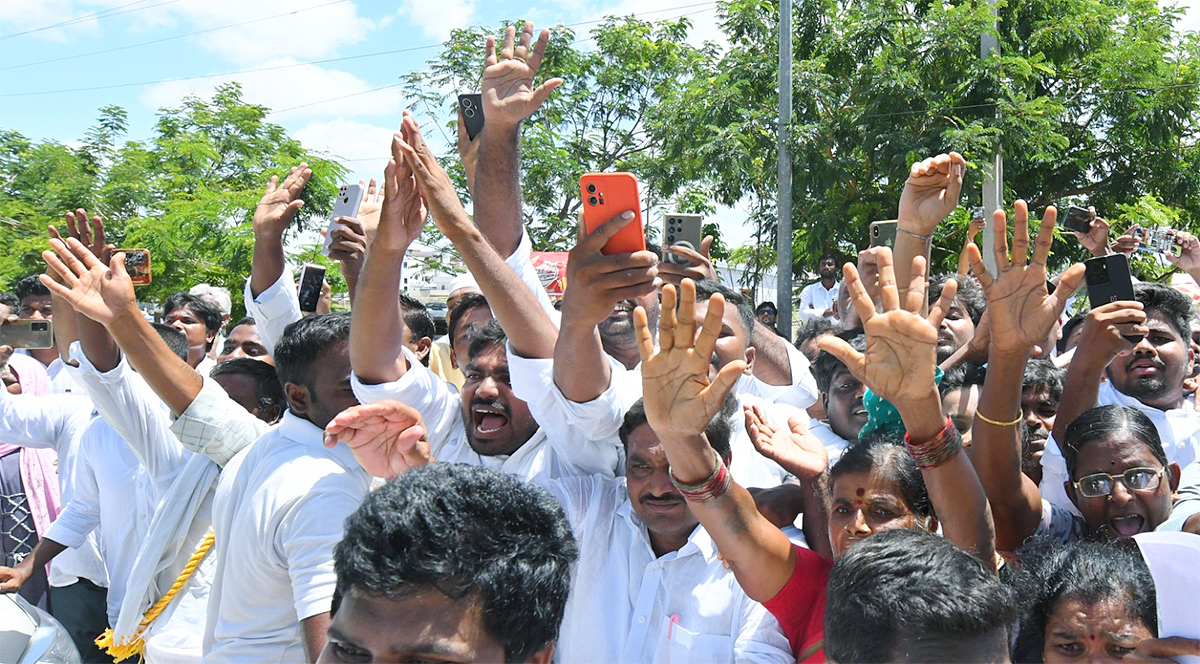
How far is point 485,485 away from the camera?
5.49ft

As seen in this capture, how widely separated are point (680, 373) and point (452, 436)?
1.20 meters

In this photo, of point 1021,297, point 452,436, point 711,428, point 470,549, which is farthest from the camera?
point 452,436

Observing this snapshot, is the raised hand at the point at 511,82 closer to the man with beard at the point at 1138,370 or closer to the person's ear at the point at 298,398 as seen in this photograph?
the person's ear at the point at 298,398

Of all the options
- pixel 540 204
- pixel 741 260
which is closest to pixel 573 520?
pixel 741 260

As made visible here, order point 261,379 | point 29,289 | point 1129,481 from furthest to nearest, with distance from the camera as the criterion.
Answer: point 29,289 < point 261,379 < point 1129,481

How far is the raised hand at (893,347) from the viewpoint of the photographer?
84.4 inches

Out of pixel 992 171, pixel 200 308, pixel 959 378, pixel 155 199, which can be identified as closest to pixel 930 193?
pixel 959 378

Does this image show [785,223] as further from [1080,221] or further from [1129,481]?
[1129,481]

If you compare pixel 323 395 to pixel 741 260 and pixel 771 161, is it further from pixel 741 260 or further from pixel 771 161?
pixel 741 260

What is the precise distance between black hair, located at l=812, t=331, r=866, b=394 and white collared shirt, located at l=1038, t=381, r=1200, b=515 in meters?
0.87

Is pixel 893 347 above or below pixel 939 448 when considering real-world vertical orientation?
above

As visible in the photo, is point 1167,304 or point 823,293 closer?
point 1167,304

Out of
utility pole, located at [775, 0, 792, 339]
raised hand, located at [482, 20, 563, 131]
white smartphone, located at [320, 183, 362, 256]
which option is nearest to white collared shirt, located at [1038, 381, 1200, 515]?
raised hand, located at [482, 20, 563, 131]

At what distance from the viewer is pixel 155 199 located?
13.8 meters
